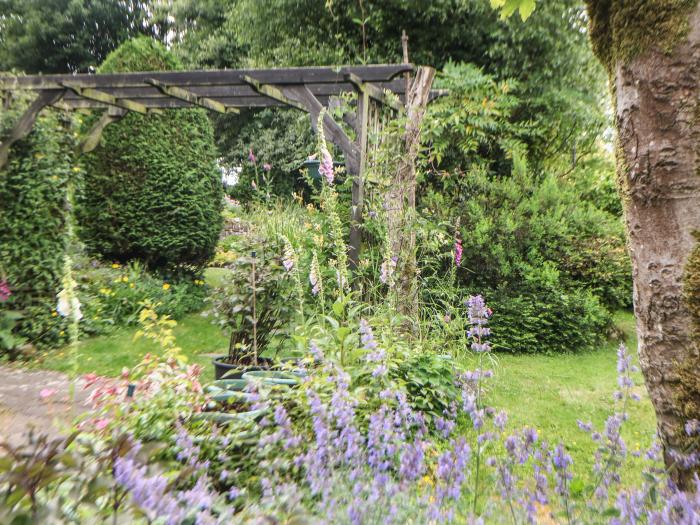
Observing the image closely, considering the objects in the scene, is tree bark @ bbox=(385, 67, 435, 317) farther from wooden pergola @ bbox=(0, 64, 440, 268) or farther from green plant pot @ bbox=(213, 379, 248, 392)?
green plant pot @ bbox=(213, 379, 248, 392)

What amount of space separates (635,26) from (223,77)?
16.4 feet

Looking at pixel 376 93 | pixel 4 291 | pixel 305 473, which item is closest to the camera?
pixel 305 473

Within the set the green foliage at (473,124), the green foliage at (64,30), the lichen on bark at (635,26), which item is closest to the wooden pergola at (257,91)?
the green foliage at (473,124)

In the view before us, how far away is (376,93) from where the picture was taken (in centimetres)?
573

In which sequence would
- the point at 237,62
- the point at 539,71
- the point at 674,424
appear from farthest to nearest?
1. the point at 237,62
2. the point at 539,71
3. the point at 674,424

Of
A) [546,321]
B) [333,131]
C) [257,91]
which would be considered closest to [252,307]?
[333,131]

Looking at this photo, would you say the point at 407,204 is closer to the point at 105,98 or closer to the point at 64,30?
the point at 105,98

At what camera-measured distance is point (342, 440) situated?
1867 millimetres

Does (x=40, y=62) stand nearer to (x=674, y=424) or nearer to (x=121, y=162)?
(x=121, y=162)

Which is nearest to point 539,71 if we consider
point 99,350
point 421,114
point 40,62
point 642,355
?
point 421,114

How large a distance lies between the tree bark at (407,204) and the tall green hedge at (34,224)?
365cm

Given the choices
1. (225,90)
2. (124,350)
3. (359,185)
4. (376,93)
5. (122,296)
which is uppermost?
(225,90)

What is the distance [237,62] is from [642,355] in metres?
15.3

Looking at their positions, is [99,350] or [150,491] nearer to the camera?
[150,491]
